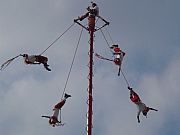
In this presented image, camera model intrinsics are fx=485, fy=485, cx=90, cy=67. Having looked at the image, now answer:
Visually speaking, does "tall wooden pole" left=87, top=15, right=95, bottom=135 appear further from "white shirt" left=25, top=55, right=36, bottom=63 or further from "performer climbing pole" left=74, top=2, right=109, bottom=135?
"white shirt" left=25, top=55, right=36, bottom=63

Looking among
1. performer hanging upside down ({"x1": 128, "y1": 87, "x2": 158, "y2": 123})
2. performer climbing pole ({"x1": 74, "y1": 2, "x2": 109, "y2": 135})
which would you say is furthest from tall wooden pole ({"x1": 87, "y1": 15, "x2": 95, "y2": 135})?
performer hanging upside down ({"x1": 128, "y1": 87, "x2": 158, "y2": 123})

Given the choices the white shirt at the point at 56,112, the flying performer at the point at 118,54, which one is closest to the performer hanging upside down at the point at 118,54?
the flying performer at the point at 118,54

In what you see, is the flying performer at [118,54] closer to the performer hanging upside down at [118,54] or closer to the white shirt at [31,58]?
the performer hanging upside down at [118,54]

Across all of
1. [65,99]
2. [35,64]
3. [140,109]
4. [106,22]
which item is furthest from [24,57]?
[140,109]

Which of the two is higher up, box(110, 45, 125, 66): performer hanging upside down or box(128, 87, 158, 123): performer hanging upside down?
box(110, 45, 125, 66): performer hanging upside down

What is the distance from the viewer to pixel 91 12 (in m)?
35.0

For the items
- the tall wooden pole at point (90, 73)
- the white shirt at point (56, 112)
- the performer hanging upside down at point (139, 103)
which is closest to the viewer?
the tall wooden pole at point (90, 73)

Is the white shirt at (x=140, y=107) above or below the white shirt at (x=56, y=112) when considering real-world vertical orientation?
above

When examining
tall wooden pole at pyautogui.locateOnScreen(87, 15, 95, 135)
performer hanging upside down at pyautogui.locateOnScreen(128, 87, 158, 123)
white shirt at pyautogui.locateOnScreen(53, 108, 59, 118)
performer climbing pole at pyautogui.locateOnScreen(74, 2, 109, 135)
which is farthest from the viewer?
performer hanging upside down at pyautogui.locateOnScreen(128, 87, 158, 123)

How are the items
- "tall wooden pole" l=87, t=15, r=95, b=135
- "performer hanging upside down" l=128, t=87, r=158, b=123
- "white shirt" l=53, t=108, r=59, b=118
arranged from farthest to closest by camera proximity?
"performer hanging upside down" l=128, t=87, r=158, b=123 < "white shirt" l=53, t=108, r=59, b=118 < "tall wooden pole" l=87, t=15, r=95, b=135

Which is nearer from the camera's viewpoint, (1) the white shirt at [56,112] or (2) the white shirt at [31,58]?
(1) the white shirt at [56,112]

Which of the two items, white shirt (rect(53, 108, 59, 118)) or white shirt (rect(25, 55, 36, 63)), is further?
white shirt (rect(25, 55, 36, 63))

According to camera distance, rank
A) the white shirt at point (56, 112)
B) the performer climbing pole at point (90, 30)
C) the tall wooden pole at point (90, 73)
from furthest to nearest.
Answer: the white shirt at point (56, 112)
the performer climbing pole at point (90, 30)
the tall wooden pole at point (90, 73)

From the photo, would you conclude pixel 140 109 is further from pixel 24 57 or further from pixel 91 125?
pixel 24 57
